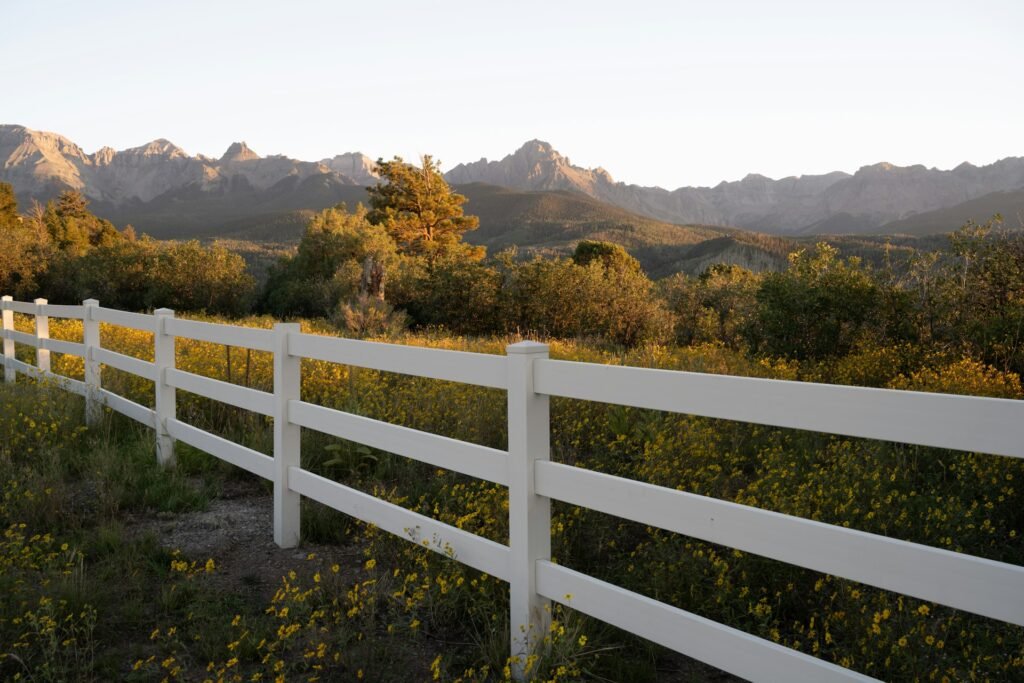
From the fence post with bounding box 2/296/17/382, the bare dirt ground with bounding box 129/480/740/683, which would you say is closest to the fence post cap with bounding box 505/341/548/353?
the bare dirt ground with bounding box 129/480/740/683

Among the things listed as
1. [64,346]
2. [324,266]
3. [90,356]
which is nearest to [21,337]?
[64,346]

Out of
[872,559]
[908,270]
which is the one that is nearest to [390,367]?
[872,559]

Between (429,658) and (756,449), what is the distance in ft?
12.5

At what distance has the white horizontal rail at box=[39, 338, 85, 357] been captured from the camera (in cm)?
877

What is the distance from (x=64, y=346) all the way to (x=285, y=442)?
5.51m

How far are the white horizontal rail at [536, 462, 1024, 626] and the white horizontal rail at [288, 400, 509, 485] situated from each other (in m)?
0.40

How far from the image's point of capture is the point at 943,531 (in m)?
4.70

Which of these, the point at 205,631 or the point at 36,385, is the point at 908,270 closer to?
the point at 205,631

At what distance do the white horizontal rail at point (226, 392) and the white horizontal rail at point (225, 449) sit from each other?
0.31m

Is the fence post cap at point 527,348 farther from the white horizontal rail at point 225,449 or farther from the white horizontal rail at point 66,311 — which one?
the white horizontal rail at point 66,311

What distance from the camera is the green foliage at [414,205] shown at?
55344 millimetres

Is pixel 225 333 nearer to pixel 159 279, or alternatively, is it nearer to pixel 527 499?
pixel 527 499

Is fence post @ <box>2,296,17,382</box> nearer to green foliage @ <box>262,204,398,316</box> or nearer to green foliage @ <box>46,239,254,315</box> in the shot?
green foliage @ <box>262,204,398,316</box>

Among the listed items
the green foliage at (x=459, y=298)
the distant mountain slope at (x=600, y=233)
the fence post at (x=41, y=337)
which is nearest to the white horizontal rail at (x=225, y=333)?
the fence post at (x=41, y=337)
